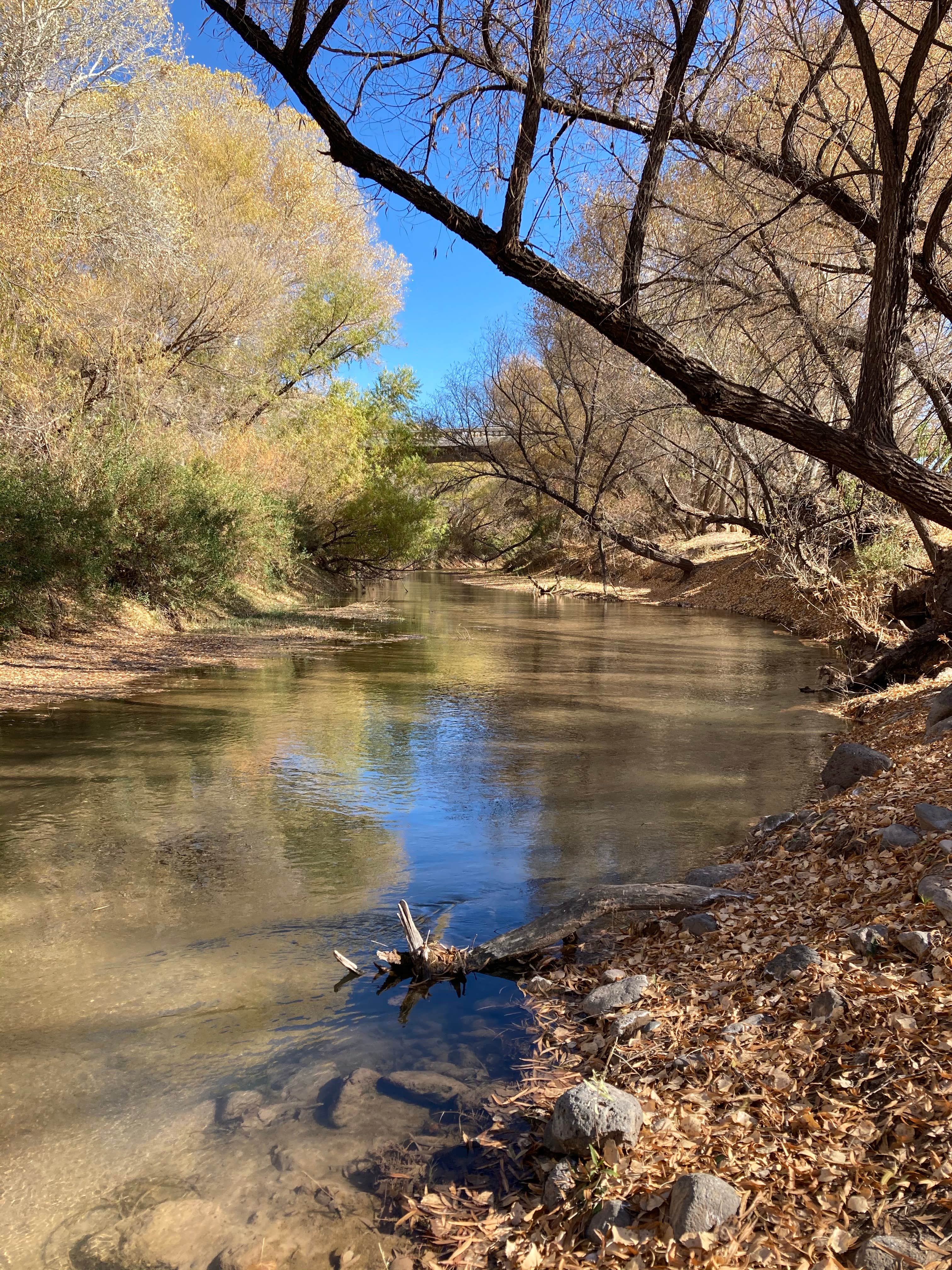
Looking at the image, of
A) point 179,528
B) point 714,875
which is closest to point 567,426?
point 179,528

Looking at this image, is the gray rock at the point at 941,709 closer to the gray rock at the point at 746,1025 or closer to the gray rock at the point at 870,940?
the gray rock at the point at 870,940

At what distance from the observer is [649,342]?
642 cm

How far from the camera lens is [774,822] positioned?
673cm

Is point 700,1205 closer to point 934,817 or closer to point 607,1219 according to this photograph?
point 607,1219

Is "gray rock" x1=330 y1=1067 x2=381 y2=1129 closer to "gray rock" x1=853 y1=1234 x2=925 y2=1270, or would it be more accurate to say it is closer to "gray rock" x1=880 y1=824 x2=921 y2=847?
"gray rock" x1=853 y1=1234 x2=925 y2=1270

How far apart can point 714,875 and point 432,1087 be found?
265 cm

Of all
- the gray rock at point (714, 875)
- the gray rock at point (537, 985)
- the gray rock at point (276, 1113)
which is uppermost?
the gray rock at point (714, 875)

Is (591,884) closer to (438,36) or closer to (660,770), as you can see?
(660,770)

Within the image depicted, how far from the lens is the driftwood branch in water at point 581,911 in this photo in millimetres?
4824

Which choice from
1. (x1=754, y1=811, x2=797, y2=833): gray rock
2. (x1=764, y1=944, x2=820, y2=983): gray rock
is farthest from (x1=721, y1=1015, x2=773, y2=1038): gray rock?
(x1=754, y1=811, x2=797, y2=833): gray rock

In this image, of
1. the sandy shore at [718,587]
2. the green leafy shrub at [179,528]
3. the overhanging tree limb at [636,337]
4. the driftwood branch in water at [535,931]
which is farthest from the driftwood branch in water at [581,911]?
the sandy shore at [718,587]

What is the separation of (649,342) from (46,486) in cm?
1051

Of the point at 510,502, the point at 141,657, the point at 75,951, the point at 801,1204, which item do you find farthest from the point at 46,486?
the point at 510,502

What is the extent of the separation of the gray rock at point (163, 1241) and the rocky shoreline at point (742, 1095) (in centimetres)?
65
